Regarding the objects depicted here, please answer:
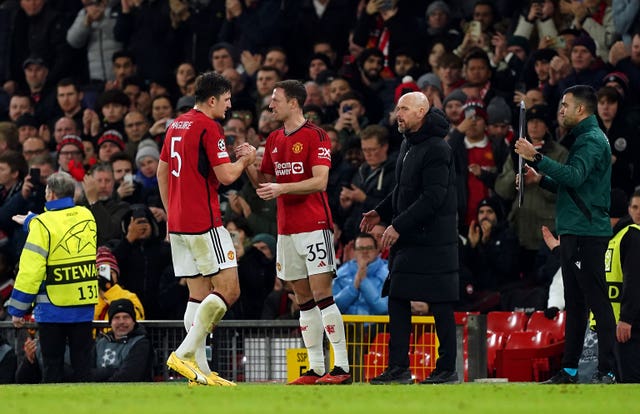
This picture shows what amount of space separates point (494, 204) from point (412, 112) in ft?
14.6

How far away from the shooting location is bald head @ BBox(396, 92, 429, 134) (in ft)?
39.4

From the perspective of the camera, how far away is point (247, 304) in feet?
54.2

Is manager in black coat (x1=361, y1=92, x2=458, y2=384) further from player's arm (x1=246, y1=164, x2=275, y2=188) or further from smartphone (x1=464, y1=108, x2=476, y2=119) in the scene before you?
smartphone (x1=464, y1=108, x2=476, y2=119)

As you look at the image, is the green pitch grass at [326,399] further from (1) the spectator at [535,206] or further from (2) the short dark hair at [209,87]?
(1) the spectator at [535,206]

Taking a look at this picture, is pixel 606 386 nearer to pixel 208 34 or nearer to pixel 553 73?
pixel 553 73

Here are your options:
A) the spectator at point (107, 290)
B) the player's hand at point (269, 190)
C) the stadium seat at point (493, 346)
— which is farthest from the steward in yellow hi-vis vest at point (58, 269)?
the stadium seat at point (493, 346)

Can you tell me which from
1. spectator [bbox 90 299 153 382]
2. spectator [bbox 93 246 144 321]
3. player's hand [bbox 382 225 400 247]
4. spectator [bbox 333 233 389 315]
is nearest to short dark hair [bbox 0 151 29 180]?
spectator [bbox 93 246 144 321]

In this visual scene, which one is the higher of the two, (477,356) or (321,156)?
(321,156)

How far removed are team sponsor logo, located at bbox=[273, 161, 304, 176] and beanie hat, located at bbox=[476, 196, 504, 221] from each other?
4679 mm

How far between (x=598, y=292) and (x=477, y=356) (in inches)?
94.7

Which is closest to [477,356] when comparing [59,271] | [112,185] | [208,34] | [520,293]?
[520,293]

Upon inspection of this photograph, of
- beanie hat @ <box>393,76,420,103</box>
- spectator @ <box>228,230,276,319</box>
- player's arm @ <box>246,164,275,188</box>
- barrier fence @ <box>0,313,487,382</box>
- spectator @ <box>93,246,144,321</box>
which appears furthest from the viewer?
beanie hat @ <box>393,76,420,103</box>

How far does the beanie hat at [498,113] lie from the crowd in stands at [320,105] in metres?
0.02

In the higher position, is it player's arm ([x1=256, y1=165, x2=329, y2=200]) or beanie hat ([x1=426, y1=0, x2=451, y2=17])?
beanie hat ([x1=426, y1=0, x2=451, y2=17])
